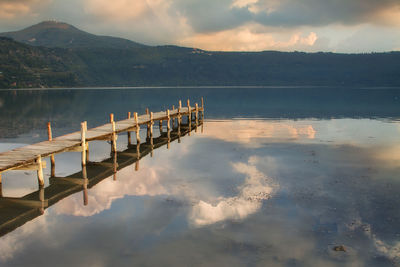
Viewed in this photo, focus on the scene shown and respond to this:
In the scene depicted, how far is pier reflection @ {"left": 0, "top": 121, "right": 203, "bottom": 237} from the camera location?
13.5m

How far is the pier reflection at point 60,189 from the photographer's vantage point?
1349 centimetres

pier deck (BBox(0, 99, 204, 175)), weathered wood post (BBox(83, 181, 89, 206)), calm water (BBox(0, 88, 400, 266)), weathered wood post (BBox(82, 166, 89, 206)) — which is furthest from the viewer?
pier deck (BBox(0, 99, 204, 175))

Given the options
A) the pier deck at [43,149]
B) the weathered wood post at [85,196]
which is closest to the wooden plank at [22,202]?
the pier deck at [43,149]

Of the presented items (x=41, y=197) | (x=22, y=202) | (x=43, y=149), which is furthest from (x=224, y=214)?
(x=43, y=149)

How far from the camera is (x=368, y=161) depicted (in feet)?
73.9

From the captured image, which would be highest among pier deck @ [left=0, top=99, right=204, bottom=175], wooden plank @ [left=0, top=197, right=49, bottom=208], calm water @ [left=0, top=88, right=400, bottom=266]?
pier deck @ [left=0, top=99, right=204, bottom=175]

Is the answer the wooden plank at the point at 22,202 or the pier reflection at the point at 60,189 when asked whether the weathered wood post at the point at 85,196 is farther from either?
the wooden plank at the point at 22,202

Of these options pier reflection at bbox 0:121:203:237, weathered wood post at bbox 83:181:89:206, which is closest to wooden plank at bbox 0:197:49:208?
pier reflection at bbox 0:121:203:237

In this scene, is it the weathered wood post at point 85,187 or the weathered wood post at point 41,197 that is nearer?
the weathered wood post at point 41,197

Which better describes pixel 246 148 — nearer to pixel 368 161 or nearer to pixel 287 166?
pixel 287 166

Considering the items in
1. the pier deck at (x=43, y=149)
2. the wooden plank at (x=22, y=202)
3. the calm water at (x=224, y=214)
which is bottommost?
the calm water at (x=224, y=214)

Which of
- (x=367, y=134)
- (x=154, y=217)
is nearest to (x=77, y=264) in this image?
(x=154, y=217)

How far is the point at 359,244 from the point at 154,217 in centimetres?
694

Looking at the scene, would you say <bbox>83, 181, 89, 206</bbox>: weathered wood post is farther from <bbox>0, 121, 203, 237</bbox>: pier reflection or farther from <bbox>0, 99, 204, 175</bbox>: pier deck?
<bbox>0, 99, 204, 175</bbox>: pier deck
